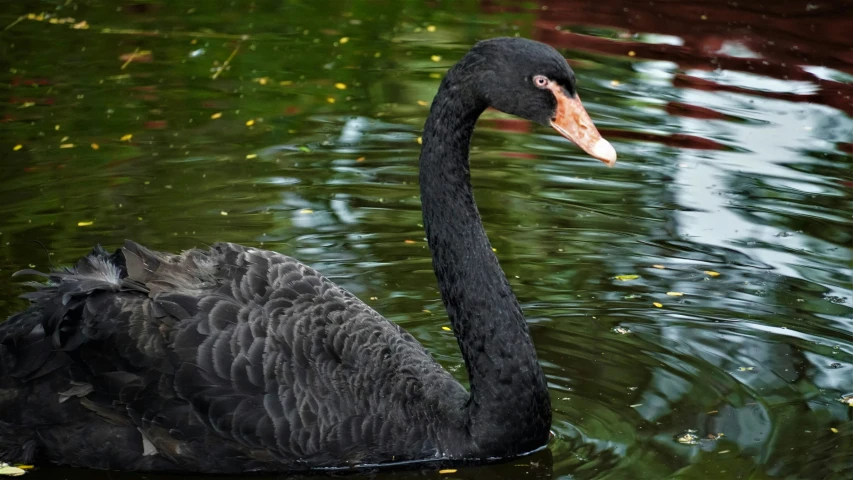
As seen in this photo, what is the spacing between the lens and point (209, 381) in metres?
4.61

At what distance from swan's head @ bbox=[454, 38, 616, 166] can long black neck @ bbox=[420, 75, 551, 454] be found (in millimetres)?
83

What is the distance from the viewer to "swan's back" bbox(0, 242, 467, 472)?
462 centimetres

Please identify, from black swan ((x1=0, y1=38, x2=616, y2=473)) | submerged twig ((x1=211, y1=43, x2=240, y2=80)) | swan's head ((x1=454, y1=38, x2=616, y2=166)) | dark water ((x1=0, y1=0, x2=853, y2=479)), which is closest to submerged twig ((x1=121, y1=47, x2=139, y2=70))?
dark water ((x1=0, y1=0, x2=853, y2=479))

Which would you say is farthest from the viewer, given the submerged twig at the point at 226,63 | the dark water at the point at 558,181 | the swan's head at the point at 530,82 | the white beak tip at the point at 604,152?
the submerged twig at the point at 226,63

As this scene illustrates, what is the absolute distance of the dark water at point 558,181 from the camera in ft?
17.3

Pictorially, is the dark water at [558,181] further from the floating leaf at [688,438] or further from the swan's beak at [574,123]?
the swan's beak at [574,123]

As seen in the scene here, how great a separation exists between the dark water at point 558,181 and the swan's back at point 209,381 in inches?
7.0

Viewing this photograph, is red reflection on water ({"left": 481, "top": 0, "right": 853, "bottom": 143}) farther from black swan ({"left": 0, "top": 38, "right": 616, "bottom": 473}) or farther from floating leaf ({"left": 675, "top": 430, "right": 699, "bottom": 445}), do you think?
black swan ({"left": 0, "top": 38, "right": 616, "bottom": 473})

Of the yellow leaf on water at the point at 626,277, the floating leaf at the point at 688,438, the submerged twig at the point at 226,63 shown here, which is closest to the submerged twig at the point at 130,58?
the submerged twig at the point at 226,63

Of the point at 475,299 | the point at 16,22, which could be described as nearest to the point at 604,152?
the point at 475,299

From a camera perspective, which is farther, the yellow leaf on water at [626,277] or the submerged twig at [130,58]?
the submerged twig at [130,58]

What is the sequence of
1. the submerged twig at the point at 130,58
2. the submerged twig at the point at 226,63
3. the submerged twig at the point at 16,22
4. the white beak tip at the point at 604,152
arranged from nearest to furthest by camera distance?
the white beak tip at the point at 604,152 → the submerged twig at the point at 226,63 → the submerged twig at the point at 130,58 → the submerged twig at the point at 16,22

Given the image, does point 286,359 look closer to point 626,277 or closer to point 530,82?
point 530,82

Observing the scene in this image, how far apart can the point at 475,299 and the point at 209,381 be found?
3.41 ft
